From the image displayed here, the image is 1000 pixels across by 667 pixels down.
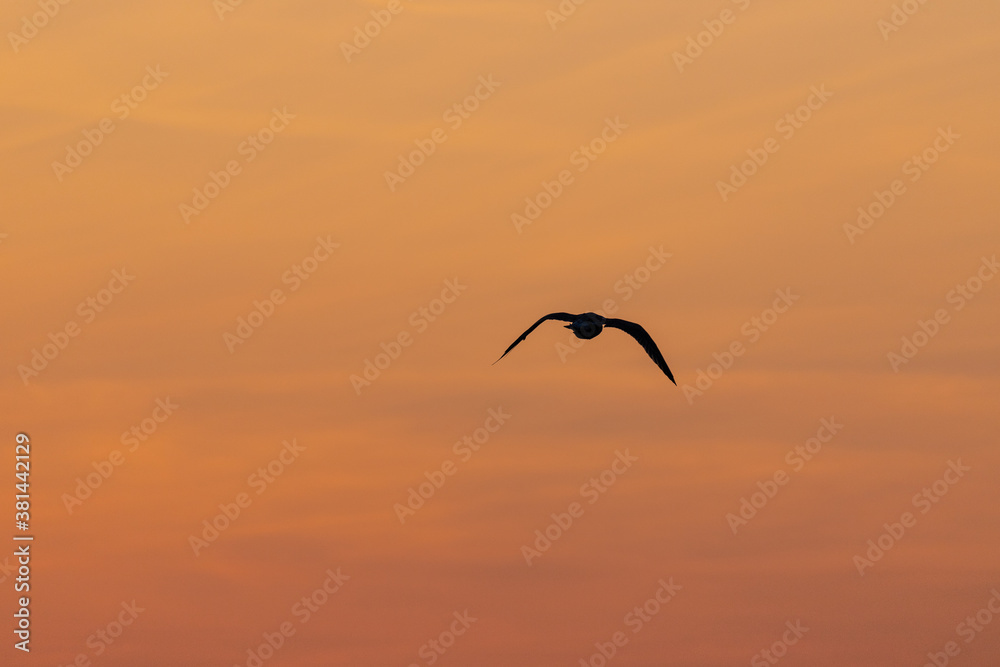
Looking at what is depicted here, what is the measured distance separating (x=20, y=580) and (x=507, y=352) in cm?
2070

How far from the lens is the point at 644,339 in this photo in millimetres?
76562

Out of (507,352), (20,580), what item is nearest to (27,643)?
(20,580)

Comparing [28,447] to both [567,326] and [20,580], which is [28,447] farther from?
[567,326]

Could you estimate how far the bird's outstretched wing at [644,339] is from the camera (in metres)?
74.2

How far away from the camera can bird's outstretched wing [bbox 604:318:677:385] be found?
74250mm

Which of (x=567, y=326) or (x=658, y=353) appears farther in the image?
(x=658, y=353)

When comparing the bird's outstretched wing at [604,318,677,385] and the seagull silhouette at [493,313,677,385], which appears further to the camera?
the bird's outstretched wing at [604,318,677,385]

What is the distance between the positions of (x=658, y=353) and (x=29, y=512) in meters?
23.2

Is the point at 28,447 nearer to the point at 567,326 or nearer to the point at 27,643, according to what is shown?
the point at 27,643

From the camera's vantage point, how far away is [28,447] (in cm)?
8125

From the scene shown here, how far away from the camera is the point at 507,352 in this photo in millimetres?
72625

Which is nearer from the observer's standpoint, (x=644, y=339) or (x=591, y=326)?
(x=591, y=326)

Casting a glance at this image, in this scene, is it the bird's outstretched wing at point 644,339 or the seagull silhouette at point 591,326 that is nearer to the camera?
the seagull silhouette at point 591,326

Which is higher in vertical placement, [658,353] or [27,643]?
[658,353]
